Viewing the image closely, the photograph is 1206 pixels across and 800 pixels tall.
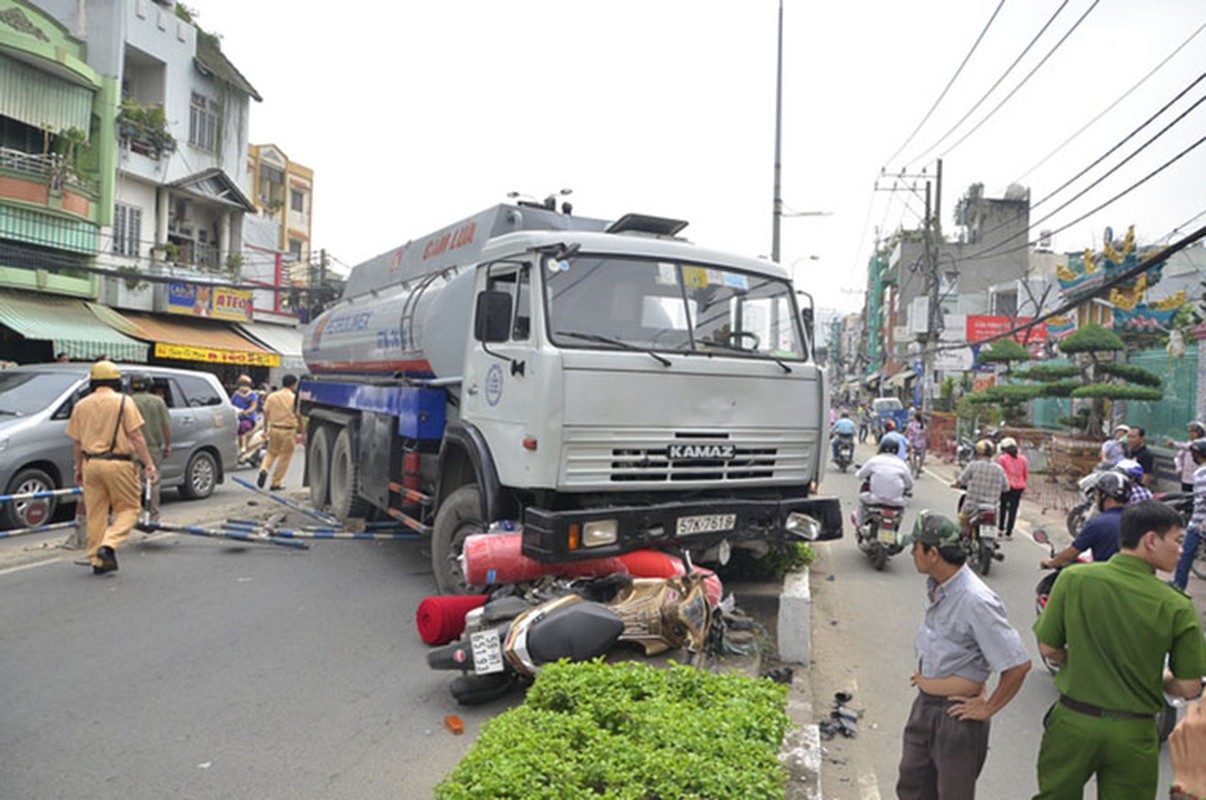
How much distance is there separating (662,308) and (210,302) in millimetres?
25123

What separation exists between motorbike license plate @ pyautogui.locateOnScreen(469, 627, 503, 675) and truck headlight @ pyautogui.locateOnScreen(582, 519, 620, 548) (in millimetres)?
956

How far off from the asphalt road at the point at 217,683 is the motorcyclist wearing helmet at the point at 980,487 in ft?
19.9

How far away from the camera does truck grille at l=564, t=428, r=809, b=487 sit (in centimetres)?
564

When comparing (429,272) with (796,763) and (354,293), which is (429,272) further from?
(796,763)

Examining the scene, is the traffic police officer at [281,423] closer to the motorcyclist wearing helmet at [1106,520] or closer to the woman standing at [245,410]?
the woman standing at [245,410]

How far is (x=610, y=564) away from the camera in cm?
589

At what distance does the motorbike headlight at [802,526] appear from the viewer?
646 cm

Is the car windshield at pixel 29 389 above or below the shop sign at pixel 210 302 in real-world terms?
below

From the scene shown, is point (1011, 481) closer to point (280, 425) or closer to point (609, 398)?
point (609, 398)

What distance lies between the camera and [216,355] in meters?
26.2

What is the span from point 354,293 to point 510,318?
19.0 feet

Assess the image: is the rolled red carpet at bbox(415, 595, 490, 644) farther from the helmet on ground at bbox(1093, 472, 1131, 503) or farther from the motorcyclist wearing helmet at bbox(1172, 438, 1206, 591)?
the motorcyclist wearing helmet at bbox(1172, 438, 1206, 591)

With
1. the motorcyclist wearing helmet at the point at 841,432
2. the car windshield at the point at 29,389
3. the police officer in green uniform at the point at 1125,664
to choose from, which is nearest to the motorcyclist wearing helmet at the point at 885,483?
the police officer in green uniform at the point at 1125,664

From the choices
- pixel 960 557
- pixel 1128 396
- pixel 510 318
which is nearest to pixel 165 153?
pixel 510 318
